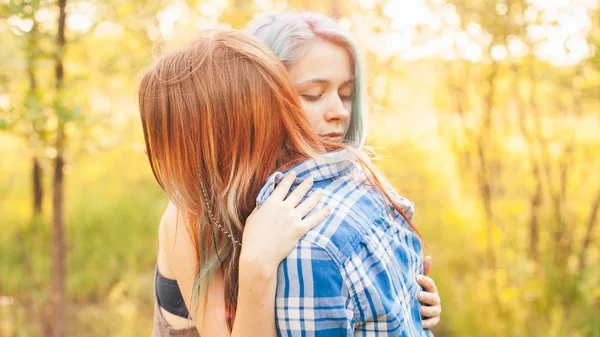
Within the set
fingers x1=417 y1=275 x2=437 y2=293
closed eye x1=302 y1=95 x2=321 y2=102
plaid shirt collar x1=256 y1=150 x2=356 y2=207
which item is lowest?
fingers x1=417 y1=275 x2=437 y2=293

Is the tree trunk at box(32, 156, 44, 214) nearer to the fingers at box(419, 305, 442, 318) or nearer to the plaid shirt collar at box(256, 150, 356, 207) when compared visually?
the plaid shirt collar at box(256, 150, 356, 207)

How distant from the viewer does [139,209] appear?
15.7 feet

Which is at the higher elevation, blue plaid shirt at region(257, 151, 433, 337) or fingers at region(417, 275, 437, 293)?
blue plaid shirt at region(257, 151, 433, 337)

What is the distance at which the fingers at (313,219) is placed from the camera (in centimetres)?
130

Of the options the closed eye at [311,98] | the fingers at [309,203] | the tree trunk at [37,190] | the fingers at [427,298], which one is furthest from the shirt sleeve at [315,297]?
the tree trunk at [37,190]

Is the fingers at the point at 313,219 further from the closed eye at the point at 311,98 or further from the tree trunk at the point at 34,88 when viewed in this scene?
the tree trunk at the point at 34,88

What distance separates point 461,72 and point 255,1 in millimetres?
1507

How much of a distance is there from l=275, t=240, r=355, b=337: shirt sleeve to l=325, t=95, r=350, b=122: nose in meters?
0.53

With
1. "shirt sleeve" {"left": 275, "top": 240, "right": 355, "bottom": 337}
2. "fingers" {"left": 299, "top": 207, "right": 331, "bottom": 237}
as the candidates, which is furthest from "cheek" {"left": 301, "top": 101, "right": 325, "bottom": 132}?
"shirt sleeve" {"left": 275, "top": 240, "right": 355, "bottom": 337}

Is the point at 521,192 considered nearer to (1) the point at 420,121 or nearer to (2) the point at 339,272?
(1) the point at 420,121

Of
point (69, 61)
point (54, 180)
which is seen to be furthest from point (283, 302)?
point (69, 61)

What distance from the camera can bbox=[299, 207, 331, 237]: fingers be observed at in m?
1.30

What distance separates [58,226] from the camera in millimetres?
2812

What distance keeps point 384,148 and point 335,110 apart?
29.2 inches
